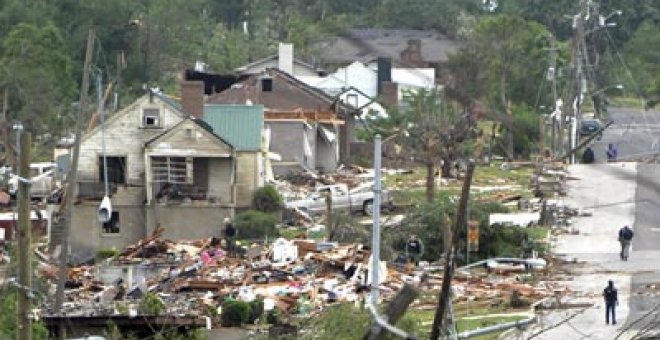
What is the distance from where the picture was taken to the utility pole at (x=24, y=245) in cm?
1791

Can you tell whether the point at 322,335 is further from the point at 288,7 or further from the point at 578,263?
the point at 288,7

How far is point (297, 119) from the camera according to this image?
194 feet

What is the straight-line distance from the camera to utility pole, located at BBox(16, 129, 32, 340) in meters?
17.9

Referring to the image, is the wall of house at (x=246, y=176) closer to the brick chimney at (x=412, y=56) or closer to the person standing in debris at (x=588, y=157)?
the person standing in debris at (x=588, y=157)

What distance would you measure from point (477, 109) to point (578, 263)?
33.6 meters

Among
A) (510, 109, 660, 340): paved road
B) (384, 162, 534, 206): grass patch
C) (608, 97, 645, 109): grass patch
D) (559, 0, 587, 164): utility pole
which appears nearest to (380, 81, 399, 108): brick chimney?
(559, 0, 587, 164): utility pole

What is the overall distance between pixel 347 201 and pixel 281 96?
14977 mm

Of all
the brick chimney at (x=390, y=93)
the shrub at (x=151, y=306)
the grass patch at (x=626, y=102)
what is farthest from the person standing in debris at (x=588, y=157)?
the shrub at (x=151, y=306)

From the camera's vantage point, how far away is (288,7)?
113688mm

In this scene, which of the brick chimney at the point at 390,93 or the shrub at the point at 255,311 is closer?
the shrub at the point at 255,311

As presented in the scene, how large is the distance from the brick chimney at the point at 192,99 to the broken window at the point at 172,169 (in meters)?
2.03

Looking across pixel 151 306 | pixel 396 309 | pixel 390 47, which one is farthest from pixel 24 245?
pixel 390 47

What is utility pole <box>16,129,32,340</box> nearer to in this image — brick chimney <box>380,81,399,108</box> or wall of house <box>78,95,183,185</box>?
wall of house <box>78,95,183,185</box>

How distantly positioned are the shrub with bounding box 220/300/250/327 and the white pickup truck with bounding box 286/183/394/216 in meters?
15.7
